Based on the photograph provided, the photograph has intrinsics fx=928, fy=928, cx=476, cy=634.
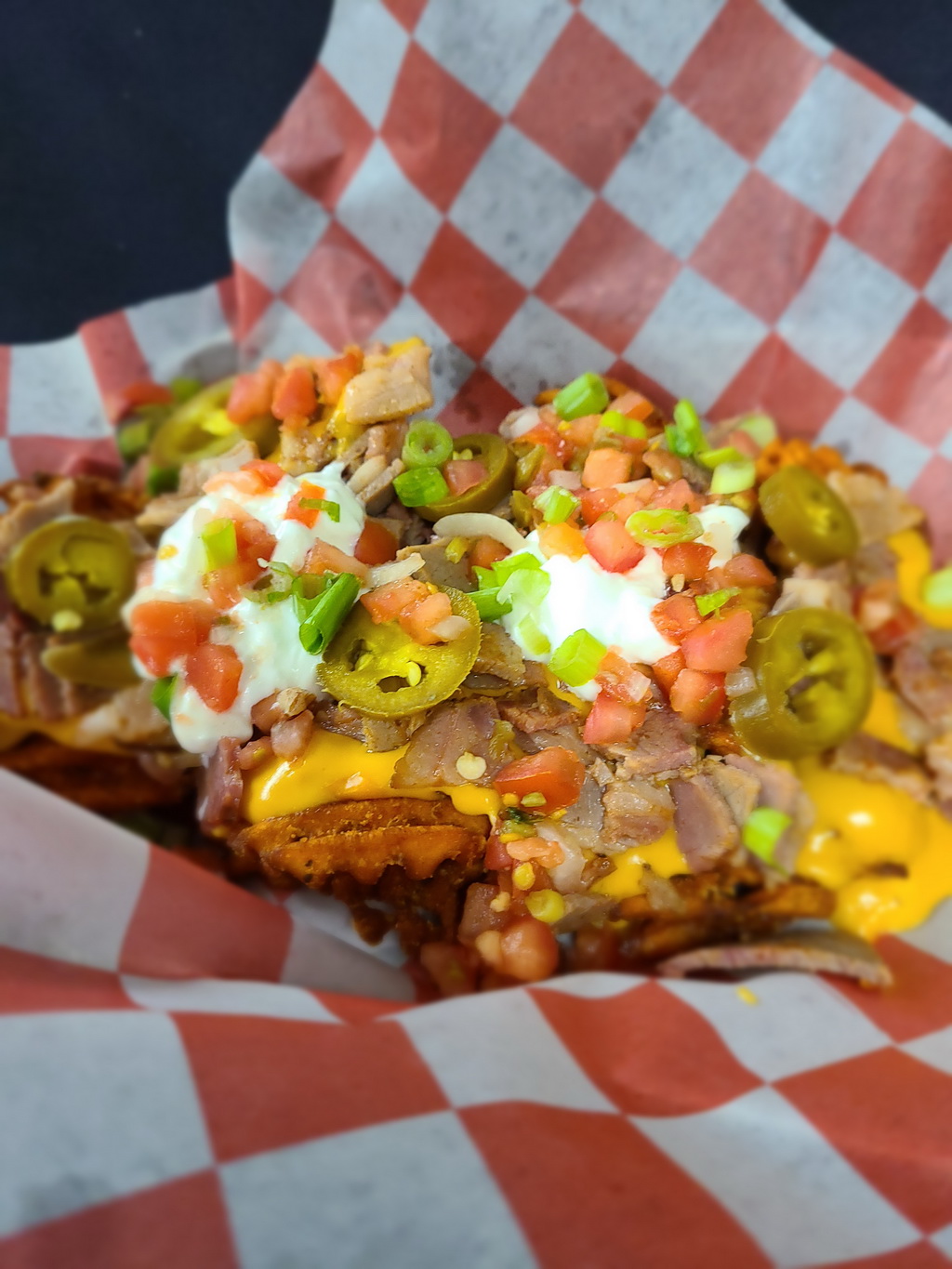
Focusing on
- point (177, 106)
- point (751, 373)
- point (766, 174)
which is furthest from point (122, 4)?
point (751, 373)

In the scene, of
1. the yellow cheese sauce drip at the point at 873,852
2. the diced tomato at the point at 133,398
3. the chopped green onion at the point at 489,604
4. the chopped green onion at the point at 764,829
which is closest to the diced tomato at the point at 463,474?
the chopped green onion at the point at 489,604

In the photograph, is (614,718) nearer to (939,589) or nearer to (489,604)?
(489,604)

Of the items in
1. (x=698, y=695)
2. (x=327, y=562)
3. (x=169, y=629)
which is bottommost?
(x=169, y=629)

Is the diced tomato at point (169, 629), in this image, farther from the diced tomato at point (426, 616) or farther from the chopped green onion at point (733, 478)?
the chopped green onion at point (733, 478)

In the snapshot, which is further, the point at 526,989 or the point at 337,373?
the point at 337,373

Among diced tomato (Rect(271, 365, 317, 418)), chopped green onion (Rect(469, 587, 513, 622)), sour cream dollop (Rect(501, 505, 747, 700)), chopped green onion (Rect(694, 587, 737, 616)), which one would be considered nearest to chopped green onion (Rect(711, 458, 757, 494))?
sour cream dollop (Rect(501, 505, 747, 700))

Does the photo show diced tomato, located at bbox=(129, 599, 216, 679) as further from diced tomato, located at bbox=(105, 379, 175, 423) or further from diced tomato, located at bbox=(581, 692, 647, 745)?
diced tomato, located at bbox=(105, 379, 175, 423)

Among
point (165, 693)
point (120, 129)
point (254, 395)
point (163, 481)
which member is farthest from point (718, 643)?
point (120, 129)
